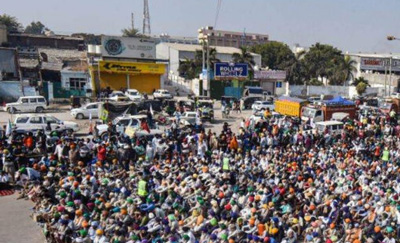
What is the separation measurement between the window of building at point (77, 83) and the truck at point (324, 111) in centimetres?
2262

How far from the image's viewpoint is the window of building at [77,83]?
4028 centimetres

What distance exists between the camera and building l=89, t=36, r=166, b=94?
42094 mm

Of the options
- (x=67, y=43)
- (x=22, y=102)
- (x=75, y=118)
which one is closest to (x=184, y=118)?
(x=75, y=118)

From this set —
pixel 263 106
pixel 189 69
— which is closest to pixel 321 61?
pixel 189 69

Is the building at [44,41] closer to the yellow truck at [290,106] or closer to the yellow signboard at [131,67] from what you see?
the yellow signboard at [131,67]

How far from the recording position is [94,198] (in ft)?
40.2

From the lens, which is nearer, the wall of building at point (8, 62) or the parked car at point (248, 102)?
the parked car at point (248, 102)

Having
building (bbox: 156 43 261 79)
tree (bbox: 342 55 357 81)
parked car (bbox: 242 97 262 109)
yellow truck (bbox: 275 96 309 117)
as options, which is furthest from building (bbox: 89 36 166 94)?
tree (bbox: 342 55 357 81)

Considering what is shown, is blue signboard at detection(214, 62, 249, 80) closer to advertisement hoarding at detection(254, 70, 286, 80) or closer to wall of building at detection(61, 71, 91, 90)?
advertisement hoarding at detection(254, 70, 286, 80)

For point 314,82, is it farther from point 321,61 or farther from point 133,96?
point 133,96

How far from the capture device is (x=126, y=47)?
4553 centimetres

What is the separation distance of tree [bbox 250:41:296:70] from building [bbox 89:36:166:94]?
25.3 metres

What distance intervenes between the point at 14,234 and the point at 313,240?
7947 mm

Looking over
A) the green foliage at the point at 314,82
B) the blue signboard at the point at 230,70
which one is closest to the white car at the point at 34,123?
the blue signboard at the point at 230,70
